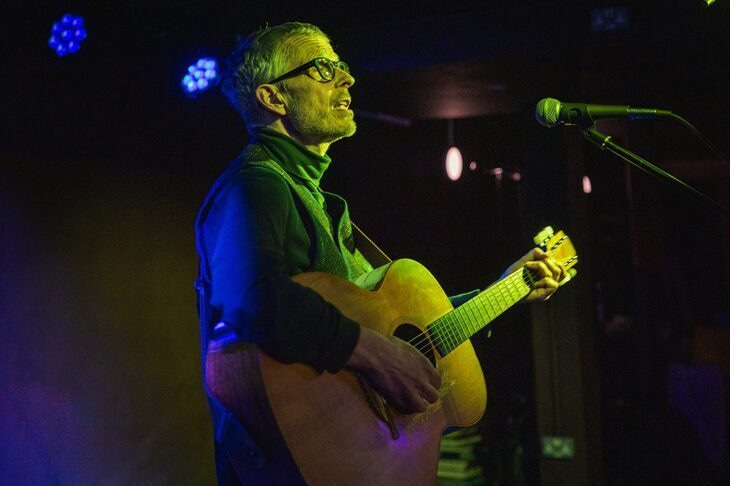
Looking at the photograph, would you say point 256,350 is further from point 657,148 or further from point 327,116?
point 657,148

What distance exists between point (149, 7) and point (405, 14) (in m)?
1.55

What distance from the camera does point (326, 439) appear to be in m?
1.79

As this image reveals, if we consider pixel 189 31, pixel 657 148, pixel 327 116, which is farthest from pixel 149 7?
pixel 657 148

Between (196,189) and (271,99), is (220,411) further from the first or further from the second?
(196,189)

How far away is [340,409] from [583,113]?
127cm

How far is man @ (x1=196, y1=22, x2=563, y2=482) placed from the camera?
1.73 metres

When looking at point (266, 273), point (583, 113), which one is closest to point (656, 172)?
point (583, 113)

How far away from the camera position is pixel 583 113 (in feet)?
7.54

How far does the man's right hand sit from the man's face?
30.6 inches

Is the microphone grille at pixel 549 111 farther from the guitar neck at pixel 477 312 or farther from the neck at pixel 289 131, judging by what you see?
the neck at pixel 289 131

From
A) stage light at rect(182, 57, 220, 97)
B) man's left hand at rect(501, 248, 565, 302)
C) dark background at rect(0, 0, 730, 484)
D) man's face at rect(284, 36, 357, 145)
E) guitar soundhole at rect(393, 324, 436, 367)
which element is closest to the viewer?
guitar soundhole at rect(393, 324, 436, 367)

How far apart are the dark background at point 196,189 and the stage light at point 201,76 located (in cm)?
6

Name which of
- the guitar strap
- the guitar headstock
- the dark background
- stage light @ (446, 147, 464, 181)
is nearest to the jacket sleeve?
the guitar strap

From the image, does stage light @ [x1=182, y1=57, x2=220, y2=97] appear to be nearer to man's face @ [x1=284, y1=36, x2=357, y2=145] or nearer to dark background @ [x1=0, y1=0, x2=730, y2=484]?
dark background @ [x1=0, y1=0, x2=730, y2=484]
